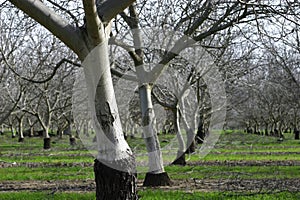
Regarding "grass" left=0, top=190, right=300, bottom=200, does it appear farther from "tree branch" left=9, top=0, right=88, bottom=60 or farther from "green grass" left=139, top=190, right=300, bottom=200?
"tree branch" left=9, top=0, right=88, bottom=60

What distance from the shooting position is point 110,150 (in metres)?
5.91

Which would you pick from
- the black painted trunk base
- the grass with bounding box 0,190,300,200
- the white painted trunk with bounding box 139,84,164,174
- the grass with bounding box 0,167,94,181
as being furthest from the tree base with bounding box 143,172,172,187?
the black painted trunk base

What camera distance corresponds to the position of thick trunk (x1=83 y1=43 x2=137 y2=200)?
588cm

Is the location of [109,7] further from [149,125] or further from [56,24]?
[149,125]

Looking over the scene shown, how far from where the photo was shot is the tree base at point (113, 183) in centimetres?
591

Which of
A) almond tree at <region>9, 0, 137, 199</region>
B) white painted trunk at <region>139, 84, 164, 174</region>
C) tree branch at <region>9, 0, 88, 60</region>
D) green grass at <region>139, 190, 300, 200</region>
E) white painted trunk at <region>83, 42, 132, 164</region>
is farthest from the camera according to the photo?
white painted trunk at <region>139, 84, 164, 174</region>

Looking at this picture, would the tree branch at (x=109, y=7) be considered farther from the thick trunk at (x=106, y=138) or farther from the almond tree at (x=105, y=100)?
the thick trunk at (x=106, y=138)

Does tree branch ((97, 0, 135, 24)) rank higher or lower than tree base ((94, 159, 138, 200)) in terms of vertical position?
higher

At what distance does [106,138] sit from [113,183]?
2.02 ft

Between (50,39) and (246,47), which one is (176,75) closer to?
(246,47)

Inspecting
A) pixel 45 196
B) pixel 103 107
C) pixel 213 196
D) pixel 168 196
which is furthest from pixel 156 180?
pixel 103 107

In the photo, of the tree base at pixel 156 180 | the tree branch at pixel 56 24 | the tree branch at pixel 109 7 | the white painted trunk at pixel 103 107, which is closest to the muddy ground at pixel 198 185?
the tree base at pixel 156 180

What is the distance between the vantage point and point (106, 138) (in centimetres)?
595

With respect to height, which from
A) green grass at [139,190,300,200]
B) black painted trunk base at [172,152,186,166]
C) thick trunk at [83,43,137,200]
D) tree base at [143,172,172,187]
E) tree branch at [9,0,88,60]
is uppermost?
tree branch at [9,0,88,60]
